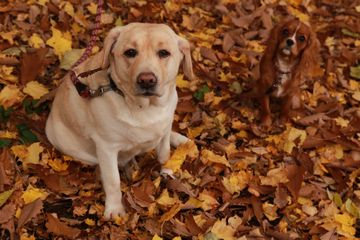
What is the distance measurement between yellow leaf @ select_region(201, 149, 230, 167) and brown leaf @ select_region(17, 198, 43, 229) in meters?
1.32

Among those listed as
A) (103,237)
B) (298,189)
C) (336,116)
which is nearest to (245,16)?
(336,116)

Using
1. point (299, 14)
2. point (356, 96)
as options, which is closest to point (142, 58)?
point (356, 96)

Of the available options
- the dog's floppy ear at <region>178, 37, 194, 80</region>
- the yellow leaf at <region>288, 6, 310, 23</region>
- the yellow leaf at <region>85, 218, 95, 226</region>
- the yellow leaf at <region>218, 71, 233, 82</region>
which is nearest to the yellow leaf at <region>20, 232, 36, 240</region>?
the yellow leaf at <region>85, 218, 95, 226</region>

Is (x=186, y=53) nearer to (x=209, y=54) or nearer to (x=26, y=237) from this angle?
(x=26, y=237)

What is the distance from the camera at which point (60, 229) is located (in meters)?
3.19

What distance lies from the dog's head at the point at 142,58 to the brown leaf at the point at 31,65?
59.7 inches

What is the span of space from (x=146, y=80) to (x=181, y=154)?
1234 mm

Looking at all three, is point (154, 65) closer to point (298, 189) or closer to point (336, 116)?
point (298, 189)

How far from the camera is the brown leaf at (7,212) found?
3.18 metres

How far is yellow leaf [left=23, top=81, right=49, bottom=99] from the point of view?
401 centimetres

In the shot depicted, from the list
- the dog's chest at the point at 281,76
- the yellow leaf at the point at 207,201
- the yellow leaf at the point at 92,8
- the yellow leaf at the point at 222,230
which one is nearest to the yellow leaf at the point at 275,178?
the yellow leaf at the point at 207,201

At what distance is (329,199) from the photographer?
3.70 metres

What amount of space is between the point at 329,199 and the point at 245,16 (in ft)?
8.18

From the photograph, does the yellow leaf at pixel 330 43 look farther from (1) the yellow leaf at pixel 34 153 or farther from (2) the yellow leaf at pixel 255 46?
(1) the yellow leaf at pixel 34 153
